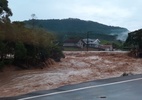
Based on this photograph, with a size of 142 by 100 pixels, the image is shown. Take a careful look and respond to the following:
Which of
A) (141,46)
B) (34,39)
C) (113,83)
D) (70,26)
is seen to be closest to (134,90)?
(113,83)

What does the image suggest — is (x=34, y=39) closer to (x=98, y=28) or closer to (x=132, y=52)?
(x=132, y=52)

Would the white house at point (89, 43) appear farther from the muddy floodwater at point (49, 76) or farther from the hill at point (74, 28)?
the muddy floodwater at point (49, 76)

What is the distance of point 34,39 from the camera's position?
989 inches

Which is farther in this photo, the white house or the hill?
the hill

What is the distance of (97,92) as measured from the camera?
11.2 m

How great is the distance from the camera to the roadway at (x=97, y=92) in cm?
1031

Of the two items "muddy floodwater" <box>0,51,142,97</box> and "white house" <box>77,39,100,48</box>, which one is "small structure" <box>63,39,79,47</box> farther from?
"muddy floodwater" <box>0,51,142,97</box>

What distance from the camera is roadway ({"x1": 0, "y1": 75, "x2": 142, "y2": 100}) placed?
1031 centimetres

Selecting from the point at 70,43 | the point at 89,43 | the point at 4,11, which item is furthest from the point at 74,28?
the point at 4,11

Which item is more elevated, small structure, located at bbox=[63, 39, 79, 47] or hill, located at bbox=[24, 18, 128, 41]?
hill, located at bbox=[24, 18, 128, 41]

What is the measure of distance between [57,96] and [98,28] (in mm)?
67806

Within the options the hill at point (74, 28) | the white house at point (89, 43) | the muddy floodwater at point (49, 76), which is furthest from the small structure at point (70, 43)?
the muddy floodwater at point (49, 76)

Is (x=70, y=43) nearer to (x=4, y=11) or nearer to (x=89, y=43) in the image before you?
(x=89, y=43)

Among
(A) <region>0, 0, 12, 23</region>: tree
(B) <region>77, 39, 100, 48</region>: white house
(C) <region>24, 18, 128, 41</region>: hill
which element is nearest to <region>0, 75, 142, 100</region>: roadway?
(A) <region>0, 0, 12, 23</region>: tree
